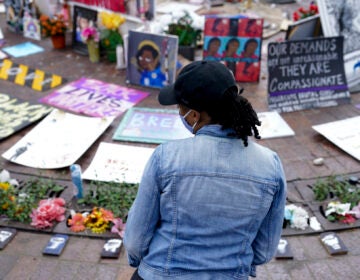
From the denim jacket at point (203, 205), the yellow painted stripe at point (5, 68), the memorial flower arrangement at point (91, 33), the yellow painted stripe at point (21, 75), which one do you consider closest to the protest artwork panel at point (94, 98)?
the yellow painted stripe at point (21, 75)

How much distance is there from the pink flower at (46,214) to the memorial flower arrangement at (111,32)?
138 inches

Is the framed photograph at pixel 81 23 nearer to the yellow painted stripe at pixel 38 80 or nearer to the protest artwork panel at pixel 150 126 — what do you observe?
the yellow painted stripe at pixel 38 80

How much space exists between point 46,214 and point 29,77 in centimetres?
339

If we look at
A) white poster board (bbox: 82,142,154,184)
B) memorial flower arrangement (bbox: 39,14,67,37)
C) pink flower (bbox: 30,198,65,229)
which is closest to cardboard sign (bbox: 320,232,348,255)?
white poster board (bbox: 82,142,154,184)

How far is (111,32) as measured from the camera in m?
6.29

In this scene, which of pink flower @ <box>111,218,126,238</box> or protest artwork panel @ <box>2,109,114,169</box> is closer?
pink flower @ <box>111,218,126,238</box>

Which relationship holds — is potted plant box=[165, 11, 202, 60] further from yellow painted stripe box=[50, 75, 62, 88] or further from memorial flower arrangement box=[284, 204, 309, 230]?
memorial flower arrangement box=[284, 204, 309, 230]

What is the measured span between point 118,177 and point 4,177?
1017 mm

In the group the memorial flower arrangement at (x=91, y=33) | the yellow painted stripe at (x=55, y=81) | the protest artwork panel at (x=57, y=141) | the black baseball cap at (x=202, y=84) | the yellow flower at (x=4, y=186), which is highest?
the memorial flower arrangement at (x=91, y=33)

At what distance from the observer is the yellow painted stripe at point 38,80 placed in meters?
5.73

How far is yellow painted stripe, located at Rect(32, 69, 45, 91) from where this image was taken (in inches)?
226

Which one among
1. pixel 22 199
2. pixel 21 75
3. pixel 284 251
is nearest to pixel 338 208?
pixel 284 251

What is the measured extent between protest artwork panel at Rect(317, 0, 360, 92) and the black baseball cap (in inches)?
175

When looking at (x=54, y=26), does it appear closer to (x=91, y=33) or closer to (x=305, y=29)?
(x=91, y=33)
